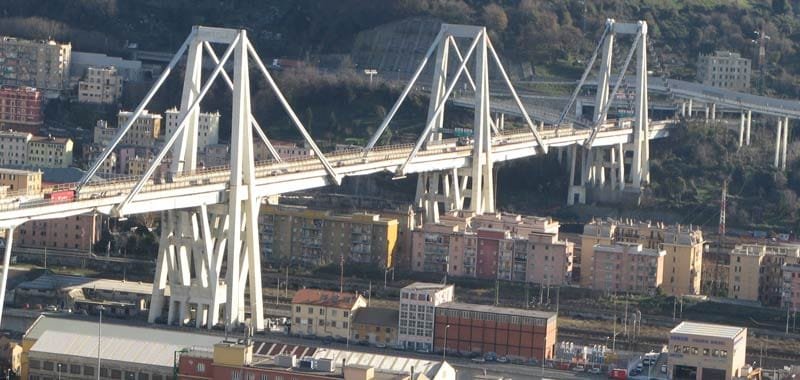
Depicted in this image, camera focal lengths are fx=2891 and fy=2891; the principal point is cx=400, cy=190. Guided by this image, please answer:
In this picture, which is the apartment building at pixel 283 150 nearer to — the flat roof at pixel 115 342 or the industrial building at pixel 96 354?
the flat roof at pixel 115 342

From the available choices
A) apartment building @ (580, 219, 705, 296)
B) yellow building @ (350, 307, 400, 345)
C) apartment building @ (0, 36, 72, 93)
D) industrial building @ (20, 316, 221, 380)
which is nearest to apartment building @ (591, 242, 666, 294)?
apartment building @ (580, 219, 705, 296)

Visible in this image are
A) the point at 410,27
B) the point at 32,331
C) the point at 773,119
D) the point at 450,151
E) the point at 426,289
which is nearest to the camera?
the point at 32,331

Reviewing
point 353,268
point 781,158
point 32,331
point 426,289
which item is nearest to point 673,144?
point 781,158

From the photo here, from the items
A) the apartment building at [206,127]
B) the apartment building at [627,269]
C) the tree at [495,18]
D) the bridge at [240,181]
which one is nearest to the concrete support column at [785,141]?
the bridge at [240,181]

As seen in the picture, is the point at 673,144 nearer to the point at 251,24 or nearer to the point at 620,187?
the point at 620,187

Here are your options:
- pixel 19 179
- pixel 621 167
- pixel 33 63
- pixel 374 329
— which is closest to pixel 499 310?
pixel 374 329
